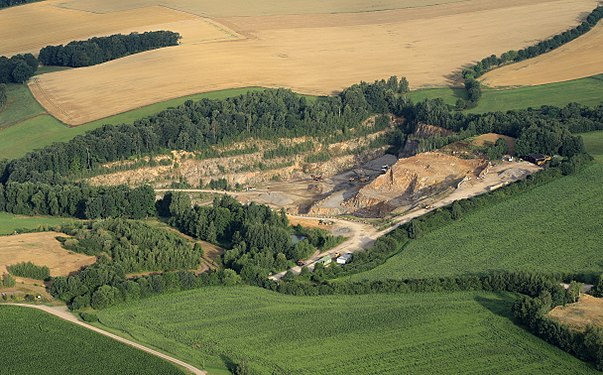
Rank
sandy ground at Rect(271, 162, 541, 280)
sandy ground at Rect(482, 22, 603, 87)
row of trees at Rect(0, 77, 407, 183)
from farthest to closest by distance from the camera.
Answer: sandy ground at Rect(482, 22, 603, 87)
row of trees at Rect(0, 77, 407, 183)
sandy ground at Rect(271, 162, 541, 280)

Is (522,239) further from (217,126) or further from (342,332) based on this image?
(217,126)

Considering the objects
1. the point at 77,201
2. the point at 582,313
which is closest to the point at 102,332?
the point at 582,313

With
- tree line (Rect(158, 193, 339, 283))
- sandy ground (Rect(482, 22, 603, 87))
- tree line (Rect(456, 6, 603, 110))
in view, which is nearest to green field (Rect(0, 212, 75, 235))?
tree line (Rect(158, 193, 339, 283))

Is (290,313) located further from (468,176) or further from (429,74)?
(429,74)

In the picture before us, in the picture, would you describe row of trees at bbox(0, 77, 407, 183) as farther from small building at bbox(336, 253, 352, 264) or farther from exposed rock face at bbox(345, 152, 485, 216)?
small building at bbox(336, 253, 352, 264)

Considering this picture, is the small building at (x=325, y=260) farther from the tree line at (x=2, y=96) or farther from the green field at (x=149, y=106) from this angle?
the tree line at (x=2, y=96)

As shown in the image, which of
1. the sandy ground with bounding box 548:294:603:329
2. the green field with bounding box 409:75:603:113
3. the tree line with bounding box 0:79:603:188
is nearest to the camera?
the sandy ground with bounding box 548:294:603:329

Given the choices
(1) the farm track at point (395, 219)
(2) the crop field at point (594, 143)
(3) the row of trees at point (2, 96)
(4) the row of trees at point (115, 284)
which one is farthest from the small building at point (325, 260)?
(3) the row of trees at point (2, 96)
